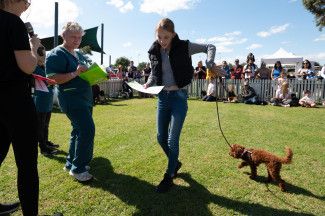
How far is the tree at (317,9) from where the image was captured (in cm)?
2539

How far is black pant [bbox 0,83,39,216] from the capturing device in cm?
281

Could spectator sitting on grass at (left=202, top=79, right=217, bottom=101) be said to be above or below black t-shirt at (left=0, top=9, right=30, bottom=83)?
below

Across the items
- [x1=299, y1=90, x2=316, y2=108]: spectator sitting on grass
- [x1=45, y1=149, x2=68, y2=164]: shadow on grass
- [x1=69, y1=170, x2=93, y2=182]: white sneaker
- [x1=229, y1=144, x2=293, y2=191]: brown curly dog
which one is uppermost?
[x1=299, y1=90, x2=316, y2=108]: spectator sitting on grass

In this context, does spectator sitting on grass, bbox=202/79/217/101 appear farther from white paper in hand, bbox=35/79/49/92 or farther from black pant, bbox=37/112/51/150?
white paper in hand, bbox=35/79/49/92

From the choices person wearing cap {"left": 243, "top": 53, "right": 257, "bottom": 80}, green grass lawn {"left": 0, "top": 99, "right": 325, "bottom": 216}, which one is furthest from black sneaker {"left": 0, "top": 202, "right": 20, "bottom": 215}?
person wearing cap {"left": 243, "top": 53, "right": 257, "bottom": 80}

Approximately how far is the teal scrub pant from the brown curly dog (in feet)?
6.58

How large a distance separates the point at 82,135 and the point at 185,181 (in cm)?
152

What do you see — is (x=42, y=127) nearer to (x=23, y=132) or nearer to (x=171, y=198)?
(x=171, y=198)

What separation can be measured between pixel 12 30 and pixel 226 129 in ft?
20.9

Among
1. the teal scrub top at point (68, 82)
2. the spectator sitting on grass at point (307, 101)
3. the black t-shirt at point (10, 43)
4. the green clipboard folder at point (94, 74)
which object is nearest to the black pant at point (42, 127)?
the teal scrub top at point (68, 82)

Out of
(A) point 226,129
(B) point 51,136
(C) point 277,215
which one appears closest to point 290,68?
(A) point 226,129

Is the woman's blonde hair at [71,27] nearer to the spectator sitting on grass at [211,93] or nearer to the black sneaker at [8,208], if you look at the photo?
the black sneaker at [8,208]

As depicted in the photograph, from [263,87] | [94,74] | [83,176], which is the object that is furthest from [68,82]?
[263,87]

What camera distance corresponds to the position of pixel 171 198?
400 cm
